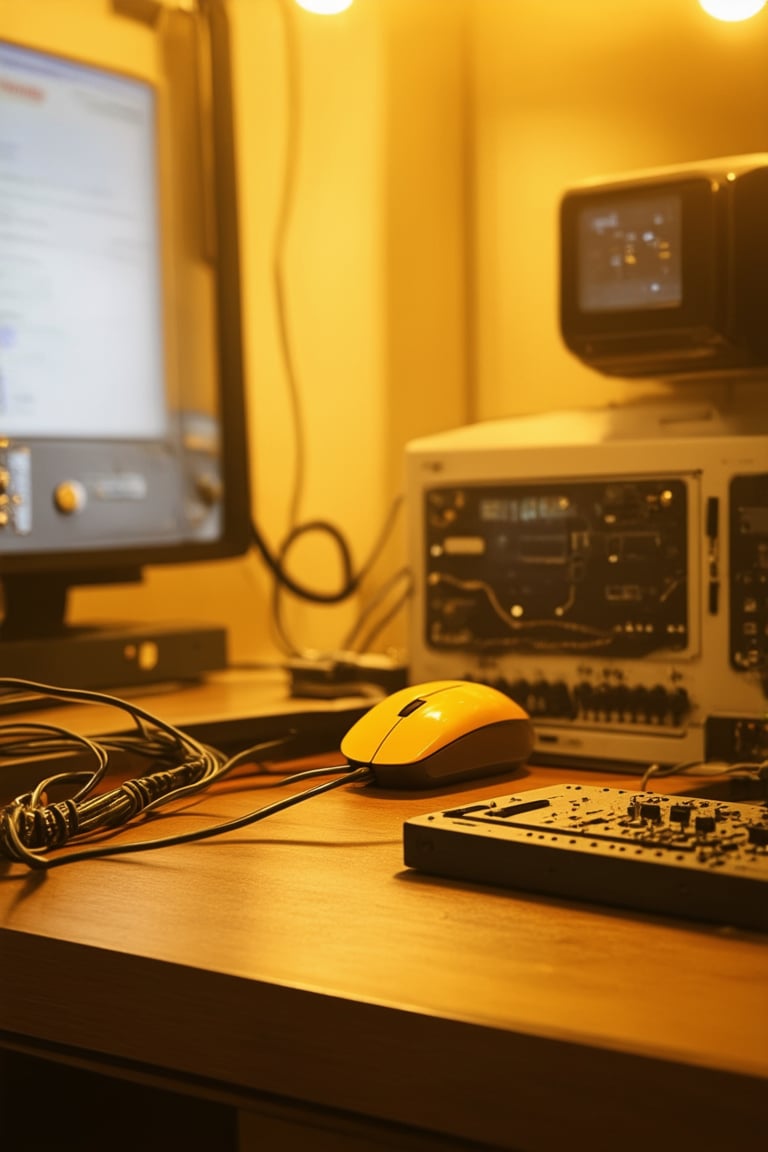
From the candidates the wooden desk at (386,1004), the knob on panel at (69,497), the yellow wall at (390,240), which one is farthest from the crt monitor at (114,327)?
the wooden desk at (386,1004)

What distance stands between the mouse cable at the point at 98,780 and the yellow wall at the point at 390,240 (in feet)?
1.63

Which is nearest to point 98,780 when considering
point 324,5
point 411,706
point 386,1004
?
point 411,706

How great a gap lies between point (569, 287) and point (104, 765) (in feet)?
1.47

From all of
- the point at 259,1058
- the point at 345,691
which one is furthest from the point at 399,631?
the point at 259,1058

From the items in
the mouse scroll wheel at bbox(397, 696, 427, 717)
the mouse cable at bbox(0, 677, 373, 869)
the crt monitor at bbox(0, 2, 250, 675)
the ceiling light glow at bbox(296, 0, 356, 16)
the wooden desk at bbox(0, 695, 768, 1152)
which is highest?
the ceiling light glow at bbox(296, 0, 356, 16)

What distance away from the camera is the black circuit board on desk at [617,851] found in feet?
1.49

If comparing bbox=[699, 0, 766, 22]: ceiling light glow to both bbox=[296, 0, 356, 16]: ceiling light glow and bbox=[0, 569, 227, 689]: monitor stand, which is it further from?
bbox=[0, 569, 227, 689]: monitor stand

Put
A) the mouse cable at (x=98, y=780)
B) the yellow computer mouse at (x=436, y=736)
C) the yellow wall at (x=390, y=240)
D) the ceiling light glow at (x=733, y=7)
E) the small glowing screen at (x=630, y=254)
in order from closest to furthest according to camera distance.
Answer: the mouse cable at (x=98, y=780)
the yellow computer mouse at (x=436, y=736)
the small glowing screen at (x=630, y=254)
the ceiling light glow at (x=733, y=7)
the yellow wall at (x=390, y=240)

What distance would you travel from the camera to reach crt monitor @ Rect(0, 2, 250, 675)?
3.16 ft

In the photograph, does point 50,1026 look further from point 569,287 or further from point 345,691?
point 569,287

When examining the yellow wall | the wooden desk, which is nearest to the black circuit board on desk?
the wooden desk

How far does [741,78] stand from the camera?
3.61 ft

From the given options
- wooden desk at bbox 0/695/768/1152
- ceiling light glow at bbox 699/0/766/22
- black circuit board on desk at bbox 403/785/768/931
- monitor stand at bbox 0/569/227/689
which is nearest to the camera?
wooden desk at bbox 0/695/768/1152

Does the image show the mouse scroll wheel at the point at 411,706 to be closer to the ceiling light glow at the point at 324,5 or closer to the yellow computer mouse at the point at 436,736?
the yellow computer mouse at the point at 436,736
